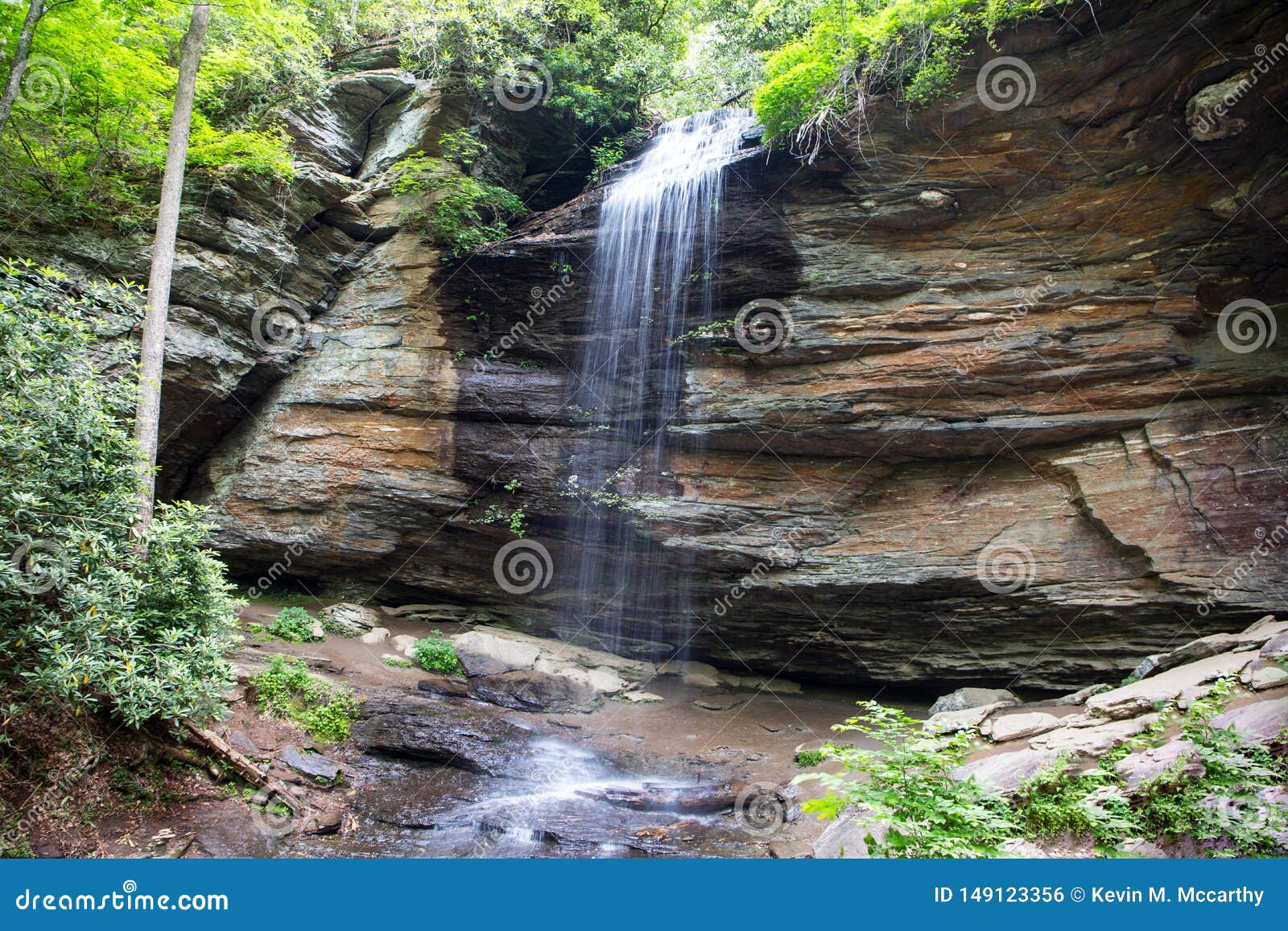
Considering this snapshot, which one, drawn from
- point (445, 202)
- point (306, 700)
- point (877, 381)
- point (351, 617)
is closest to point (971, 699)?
point (877, 381)

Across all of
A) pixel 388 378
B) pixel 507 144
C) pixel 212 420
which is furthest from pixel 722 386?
pixel 212 420

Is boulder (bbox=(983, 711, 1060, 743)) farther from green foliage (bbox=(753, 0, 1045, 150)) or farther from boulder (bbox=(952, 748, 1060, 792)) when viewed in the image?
green foliage (bbox=(753, 0, 1045, 150))

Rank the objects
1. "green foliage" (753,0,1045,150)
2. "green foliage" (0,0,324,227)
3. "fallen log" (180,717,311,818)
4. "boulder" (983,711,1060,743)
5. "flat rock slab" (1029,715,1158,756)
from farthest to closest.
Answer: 1. "green foliage" (0,0,324,227)
2. "green foliage" (753,0,1045,150)
3. "boulder" (983,711,1060,743)
4. "fallen log" (180,717,311,818)
5. "flat rock slab" (1029,715,1158,756)

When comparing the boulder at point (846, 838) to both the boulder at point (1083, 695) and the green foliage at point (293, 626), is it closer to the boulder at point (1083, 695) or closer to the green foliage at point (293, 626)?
the boulder at point (1083, 695)

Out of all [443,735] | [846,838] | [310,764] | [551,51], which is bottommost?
[846,838]

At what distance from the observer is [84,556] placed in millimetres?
5652

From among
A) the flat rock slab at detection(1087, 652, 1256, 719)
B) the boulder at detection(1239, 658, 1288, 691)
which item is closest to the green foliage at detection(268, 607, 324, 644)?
the flat rock slab at detection(1087, 652, 1256, 719)

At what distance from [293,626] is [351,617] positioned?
4.24ft

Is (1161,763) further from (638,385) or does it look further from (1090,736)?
(638,385)

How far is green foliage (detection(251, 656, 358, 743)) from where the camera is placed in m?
8.30

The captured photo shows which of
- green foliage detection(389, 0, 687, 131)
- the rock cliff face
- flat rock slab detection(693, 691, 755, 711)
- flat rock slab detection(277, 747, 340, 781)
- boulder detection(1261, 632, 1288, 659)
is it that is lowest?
flat rock slab detection(277, 747, 340, 781)

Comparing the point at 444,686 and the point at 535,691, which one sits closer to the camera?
the point at 444,686

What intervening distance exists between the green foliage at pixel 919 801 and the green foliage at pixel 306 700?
21.2 ft

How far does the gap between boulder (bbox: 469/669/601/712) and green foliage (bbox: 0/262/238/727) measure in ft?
17.1
